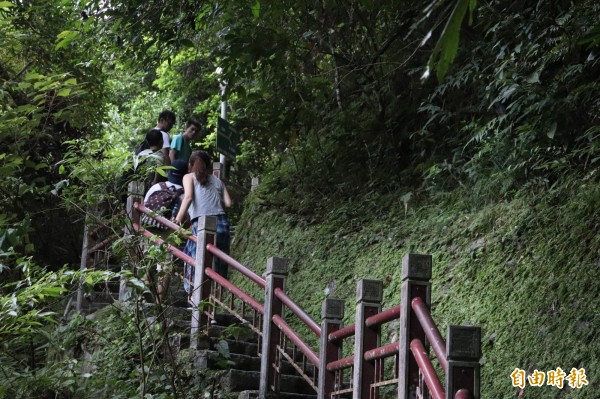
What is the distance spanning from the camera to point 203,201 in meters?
9.82

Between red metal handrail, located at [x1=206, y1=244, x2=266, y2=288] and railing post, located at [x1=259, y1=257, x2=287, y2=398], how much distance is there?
25 cm

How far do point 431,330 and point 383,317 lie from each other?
0.92 meters

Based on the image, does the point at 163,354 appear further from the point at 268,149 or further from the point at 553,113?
the point at 268,149

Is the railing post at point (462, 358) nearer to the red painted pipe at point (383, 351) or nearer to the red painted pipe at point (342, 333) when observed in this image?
the red painted pipe at point (383, 351)

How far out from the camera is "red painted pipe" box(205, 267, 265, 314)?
807 centimetres

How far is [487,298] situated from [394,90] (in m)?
5.13

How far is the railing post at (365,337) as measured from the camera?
5934mm

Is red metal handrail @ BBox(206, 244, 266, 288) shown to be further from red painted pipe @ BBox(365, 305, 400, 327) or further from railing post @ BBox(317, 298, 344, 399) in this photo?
red painted pipe @ BBox(365, 305, 400, 327)

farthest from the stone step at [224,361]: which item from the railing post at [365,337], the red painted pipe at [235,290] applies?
the railing post at [365,337]

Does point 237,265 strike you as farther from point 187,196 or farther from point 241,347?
point 187,196

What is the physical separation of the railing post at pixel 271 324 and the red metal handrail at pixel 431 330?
2761 millimetres

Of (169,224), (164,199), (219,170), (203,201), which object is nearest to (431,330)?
(203,201)

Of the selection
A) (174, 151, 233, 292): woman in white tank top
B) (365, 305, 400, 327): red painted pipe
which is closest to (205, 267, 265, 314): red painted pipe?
(174, 151, 233, 292): woman in white tank top

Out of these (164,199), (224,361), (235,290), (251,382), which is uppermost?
(164,199)
